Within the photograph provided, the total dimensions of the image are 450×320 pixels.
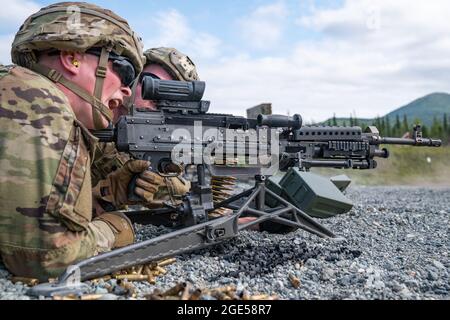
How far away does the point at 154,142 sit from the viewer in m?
4.99

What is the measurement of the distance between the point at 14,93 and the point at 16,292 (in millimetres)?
1492

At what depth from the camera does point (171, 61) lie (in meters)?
7.21

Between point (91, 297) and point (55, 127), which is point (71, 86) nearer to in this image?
point (55, 127)

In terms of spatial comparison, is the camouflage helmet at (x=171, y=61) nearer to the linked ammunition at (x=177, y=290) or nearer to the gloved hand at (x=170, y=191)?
the gloved hand at (x=170, y=191)

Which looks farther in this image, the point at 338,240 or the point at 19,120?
the point at 338,240

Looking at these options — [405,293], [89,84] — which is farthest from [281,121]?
[405,293]

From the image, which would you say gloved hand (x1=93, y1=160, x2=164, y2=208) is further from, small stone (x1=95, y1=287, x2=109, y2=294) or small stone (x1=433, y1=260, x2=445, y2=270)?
small stone (x1=433, y1=260, x2=445, y2=270)

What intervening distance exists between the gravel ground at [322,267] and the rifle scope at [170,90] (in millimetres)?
1675

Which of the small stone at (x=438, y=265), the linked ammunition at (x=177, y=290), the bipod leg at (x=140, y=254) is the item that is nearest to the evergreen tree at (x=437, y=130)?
the small stone at (x=438, y=265)

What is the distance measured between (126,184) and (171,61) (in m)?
2.29

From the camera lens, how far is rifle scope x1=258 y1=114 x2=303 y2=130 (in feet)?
17.9
